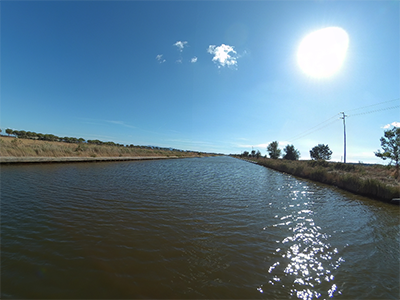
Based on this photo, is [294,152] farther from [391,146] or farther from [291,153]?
[391,146]

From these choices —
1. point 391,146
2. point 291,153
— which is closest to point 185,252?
point 391,146

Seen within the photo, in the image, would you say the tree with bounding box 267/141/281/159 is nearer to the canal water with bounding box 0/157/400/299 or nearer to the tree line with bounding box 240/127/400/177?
the tree line with bounding box 240/127/400/177

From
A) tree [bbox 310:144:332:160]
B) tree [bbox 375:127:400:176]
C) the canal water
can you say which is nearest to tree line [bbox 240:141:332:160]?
tree [bbox 310:144:332:160]

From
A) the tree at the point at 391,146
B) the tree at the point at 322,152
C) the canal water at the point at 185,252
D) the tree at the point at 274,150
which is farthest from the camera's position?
the tree at the point at 274,150

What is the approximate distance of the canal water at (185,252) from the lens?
3.00 meters

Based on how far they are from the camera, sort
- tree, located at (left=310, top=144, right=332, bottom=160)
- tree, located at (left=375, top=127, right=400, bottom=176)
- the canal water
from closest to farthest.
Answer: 1. the canal water
2. tree, located at (left=375, top=127, right=400, bottom=176)
3. tree, located at (left=310, top=144, right=332, bottom=160)

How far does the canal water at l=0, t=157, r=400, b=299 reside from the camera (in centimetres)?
300

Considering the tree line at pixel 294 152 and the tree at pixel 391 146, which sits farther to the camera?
the tree line at pixel 294 152

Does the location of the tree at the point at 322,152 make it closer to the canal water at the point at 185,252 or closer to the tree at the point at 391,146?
the tree at the point at 391,146

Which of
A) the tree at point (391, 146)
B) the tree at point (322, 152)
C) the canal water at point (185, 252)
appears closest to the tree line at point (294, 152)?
the tree at point (322, 152)

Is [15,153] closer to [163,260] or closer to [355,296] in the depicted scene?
[163,260]

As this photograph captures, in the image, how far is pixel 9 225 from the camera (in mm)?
4898

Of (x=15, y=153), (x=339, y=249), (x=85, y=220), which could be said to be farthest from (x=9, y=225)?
(x=15, y=153)

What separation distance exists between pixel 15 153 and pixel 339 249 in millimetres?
31735
